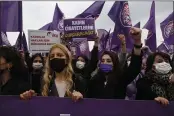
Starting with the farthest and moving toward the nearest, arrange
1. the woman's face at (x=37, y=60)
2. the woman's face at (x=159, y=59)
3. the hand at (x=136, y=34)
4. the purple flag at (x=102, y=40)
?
1. the purple flag at (x=102, y=40)
2. the woman's face at (x=37, y=60)
3. the woman's face at (x=159, y=59)
4. the hand at (x=136, y=34)

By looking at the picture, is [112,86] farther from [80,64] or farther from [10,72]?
[80,64]

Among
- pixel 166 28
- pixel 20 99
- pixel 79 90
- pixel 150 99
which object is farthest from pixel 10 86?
pixel 166 28

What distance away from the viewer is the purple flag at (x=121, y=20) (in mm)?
9786

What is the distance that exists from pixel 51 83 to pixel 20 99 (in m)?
0.36

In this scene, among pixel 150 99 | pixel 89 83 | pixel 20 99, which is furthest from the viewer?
pixel 89 83

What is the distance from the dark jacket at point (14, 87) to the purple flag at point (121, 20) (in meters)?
5.92

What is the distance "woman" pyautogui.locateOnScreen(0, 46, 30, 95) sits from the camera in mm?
3879

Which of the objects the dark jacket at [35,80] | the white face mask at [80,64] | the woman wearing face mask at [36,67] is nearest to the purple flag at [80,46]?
the white face mask at [80,64]

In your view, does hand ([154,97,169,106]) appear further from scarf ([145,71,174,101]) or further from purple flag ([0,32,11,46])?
purple flag ([0,32,11,46])

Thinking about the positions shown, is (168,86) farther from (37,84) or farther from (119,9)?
(119,9)

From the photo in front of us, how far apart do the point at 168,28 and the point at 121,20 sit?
330cm

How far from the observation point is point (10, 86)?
12.7 feet

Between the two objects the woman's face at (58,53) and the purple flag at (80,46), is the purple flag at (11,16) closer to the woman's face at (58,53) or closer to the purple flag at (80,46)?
the purple flag at (80,46)

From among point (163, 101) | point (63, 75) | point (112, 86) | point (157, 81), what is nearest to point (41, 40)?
point (112, 86)
